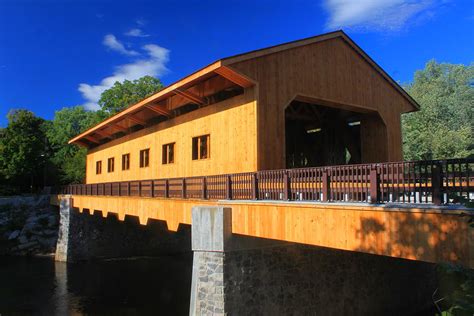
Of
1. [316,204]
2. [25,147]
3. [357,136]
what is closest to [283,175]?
[316,204]

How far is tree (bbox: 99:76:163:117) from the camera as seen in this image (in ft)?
185

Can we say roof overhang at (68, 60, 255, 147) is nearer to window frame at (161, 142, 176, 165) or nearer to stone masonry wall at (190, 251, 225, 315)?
window frame at (161, 142, 176, 165)

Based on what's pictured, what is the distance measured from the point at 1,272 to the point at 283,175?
21609mm

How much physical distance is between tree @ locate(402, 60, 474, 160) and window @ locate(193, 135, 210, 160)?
23.8 meters

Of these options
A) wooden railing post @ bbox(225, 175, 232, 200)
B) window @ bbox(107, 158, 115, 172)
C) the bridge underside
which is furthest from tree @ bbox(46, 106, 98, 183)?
wooden railing post @ bbox(225, 175, 232, 200)

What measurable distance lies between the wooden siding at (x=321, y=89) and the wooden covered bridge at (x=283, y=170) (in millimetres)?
54

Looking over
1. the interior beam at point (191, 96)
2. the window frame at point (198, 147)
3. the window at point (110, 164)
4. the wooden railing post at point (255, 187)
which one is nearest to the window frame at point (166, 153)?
the window frame at point (198, 147)

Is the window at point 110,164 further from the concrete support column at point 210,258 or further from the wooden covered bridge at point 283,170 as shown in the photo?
the concrete support column at point 210,258

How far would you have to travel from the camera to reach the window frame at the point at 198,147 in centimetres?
1603

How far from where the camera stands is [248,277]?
10.5 m

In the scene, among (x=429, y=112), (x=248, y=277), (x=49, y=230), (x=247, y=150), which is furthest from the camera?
(x=429, y=112)

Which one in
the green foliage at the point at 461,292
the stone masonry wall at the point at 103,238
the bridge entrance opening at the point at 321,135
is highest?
the bridge entrance opening at the point at 321,135

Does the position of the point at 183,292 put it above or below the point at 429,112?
below

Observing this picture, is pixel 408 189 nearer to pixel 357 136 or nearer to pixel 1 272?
pixel 357 136
